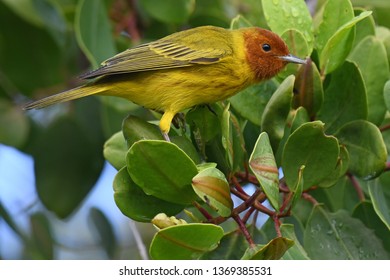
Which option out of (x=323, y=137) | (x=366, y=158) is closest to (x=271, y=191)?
(x=323, y=137)

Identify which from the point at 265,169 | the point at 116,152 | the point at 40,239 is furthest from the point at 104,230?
the point at 265,169

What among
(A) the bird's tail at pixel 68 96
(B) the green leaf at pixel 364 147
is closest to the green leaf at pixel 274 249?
(B) the green leaf at pixel 364 147

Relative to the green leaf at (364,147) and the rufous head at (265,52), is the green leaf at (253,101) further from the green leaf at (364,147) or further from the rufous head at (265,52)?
the green leaf at (364,147)

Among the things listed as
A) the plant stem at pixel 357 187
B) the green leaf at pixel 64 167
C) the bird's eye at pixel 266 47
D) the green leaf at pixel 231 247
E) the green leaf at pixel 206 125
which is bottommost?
the green leaf at pixel 64 167

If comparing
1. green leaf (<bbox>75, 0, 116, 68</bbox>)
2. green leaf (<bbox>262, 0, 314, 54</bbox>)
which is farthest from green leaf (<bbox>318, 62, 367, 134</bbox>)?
green leaf (<bbox>75, 0, 116, 68</bbox>)

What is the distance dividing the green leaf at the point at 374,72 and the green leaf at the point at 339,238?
1.63 ft

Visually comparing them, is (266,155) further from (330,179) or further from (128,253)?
(128,253)

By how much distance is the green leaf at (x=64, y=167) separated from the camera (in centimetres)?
493

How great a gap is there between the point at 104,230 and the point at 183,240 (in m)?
2.30

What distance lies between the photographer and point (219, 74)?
165 inches

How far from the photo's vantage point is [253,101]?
3682 millimetres

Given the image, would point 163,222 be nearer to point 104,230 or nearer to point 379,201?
point 379,201

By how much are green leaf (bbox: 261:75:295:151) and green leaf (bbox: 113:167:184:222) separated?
1.56ft

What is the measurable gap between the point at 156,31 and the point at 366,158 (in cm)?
230
